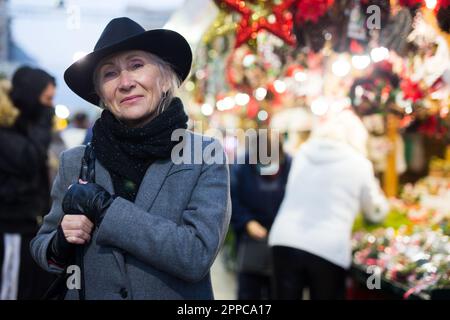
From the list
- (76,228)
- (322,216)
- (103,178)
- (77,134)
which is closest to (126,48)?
(103,178)

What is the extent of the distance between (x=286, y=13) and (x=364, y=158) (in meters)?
1.21

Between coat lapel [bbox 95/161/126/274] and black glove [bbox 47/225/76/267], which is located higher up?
coat lapel [bbox 95/161/126/274]

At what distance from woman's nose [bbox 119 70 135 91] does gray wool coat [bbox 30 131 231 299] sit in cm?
26

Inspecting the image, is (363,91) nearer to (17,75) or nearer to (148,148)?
(17,75)

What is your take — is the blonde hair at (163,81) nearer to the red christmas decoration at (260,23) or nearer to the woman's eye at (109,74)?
the woman's eye at (109,74)

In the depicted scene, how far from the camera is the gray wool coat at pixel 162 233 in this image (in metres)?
2.11

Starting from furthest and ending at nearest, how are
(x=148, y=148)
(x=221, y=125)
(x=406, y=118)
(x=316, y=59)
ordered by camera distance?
(x=221, y=125)
(x=316, y=59)
(x=406, y=118)
(x=148, y=148)

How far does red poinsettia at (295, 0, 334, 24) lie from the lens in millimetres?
3686

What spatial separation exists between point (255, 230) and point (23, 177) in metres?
1.88

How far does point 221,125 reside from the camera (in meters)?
13.7

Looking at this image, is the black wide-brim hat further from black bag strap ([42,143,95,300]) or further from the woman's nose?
black bag strap ([42,143,95,300])

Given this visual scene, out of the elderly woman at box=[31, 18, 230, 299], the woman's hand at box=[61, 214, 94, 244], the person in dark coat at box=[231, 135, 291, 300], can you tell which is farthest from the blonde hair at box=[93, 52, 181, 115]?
the person in dark coat at box=[231, 135, 291, 300]
